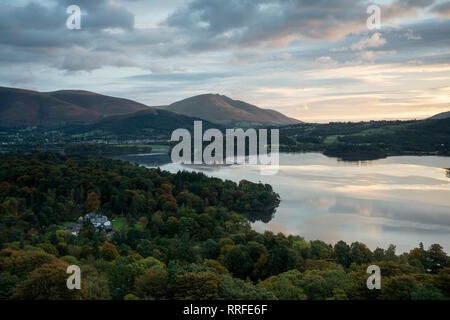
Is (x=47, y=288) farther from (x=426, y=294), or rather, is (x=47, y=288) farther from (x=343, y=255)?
(x=343, y=255)

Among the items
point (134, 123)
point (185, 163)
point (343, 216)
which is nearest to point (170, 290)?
point (343, 216)

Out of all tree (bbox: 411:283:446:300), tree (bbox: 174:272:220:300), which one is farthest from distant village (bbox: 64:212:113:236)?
tree (bbox: 411:283:446:300)

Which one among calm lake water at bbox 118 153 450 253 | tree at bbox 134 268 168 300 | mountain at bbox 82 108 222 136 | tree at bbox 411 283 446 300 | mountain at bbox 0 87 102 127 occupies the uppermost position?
mountain at bbox 0 87 102 127

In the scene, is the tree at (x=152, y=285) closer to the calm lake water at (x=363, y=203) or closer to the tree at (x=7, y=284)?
Result: the tree at (x=7, y=284)

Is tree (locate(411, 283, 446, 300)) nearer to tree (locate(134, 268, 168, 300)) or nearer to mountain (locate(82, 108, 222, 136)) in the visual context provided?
tree (locate(134, 268, 168, 300))

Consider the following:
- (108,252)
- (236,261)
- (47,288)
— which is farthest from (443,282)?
(108,252)
